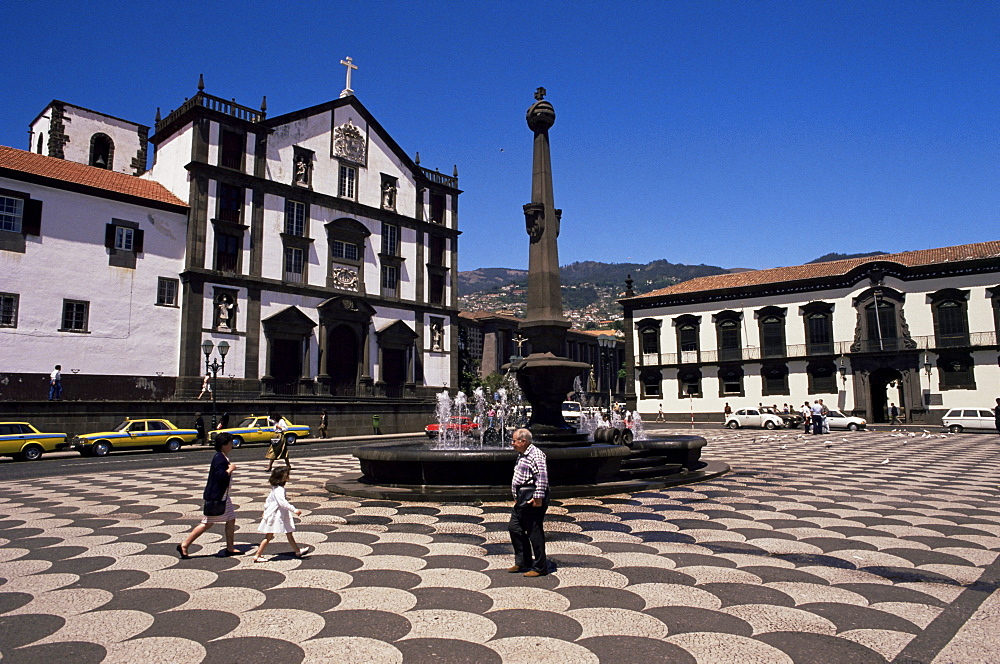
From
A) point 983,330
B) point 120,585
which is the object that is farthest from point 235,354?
point 983,330

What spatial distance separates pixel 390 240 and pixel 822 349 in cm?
2957

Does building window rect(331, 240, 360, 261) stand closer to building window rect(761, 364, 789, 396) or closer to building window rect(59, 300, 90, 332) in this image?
building window rect(59, 300, 90, 332)

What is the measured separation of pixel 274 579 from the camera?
5.41m

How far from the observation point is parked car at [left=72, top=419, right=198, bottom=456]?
70.0ft

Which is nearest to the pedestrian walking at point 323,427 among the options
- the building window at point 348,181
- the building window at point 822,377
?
the building window at point 348,181

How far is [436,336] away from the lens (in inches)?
1626

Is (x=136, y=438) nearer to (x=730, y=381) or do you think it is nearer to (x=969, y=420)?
(x=969, y=420)

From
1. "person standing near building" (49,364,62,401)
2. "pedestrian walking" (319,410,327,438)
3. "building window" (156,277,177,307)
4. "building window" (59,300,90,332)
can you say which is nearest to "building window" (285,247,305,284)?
"building window" (156,277,177,307)

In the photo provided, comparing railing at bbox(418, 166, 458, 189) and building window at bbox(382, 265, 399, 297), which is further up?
railing at bbox(418, 166, 458, 189)

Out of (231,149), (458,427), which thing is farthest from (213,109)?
(458,427)

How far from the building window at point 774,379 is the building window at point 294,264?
31.7 meters

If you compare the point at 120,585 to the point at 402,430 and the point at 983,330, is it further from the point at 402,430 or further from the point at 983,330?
the point at 983,330

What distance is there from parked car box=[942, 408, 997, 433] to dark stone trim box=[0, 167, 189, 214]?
126ft

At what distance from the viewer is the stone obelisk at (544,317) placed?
12.2 meters
